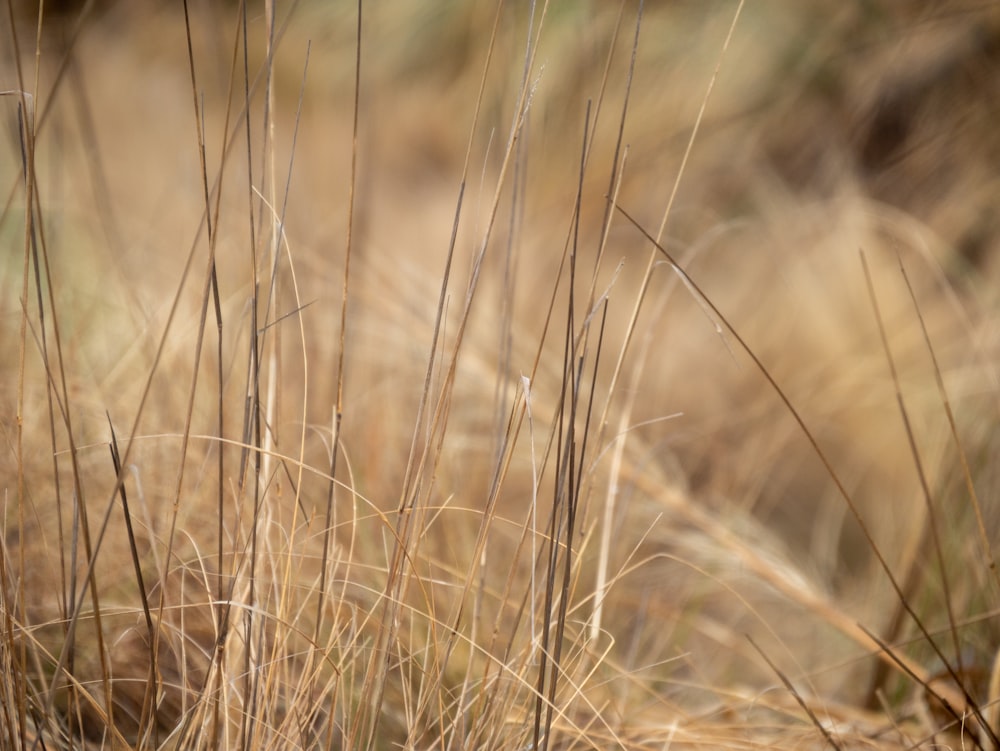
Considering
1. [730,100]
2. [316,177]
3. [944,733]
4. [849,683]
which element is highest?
[730,100]

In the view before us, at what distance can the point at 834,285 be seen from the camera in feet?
4.57

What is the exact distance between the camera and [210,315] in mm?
950

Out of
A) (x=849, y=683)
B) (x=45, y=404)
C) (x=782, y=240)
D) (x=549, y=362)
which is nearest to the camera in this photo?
(x=45, y=404)

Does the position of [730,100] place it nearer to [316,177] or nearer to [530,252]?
[530,252]

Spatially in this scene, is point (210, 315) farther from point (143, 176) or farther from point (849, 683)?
point (143, 176)

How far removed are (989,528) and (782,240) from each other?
66 cm

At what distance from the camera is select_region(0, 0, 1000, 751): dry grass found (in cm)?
37

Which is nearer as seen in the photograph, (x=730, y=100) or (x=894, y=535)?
(x=894, y=535)

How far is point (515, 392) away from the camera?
2.39ft

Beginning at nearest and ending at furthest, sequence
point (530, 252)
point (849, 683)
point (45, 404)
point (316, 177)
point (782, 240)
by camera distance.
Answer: point (45, 404) → point (849, 683) → point (782, 240) → point (530, 252) → point (316, 177)

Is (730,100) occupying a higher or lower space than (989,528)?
higher

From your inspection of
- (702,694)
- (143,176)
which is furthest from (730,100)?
(143,176)

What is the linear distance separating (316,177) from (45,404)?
1.14m

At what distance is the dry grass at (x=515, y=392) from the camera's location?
37 centimetres
